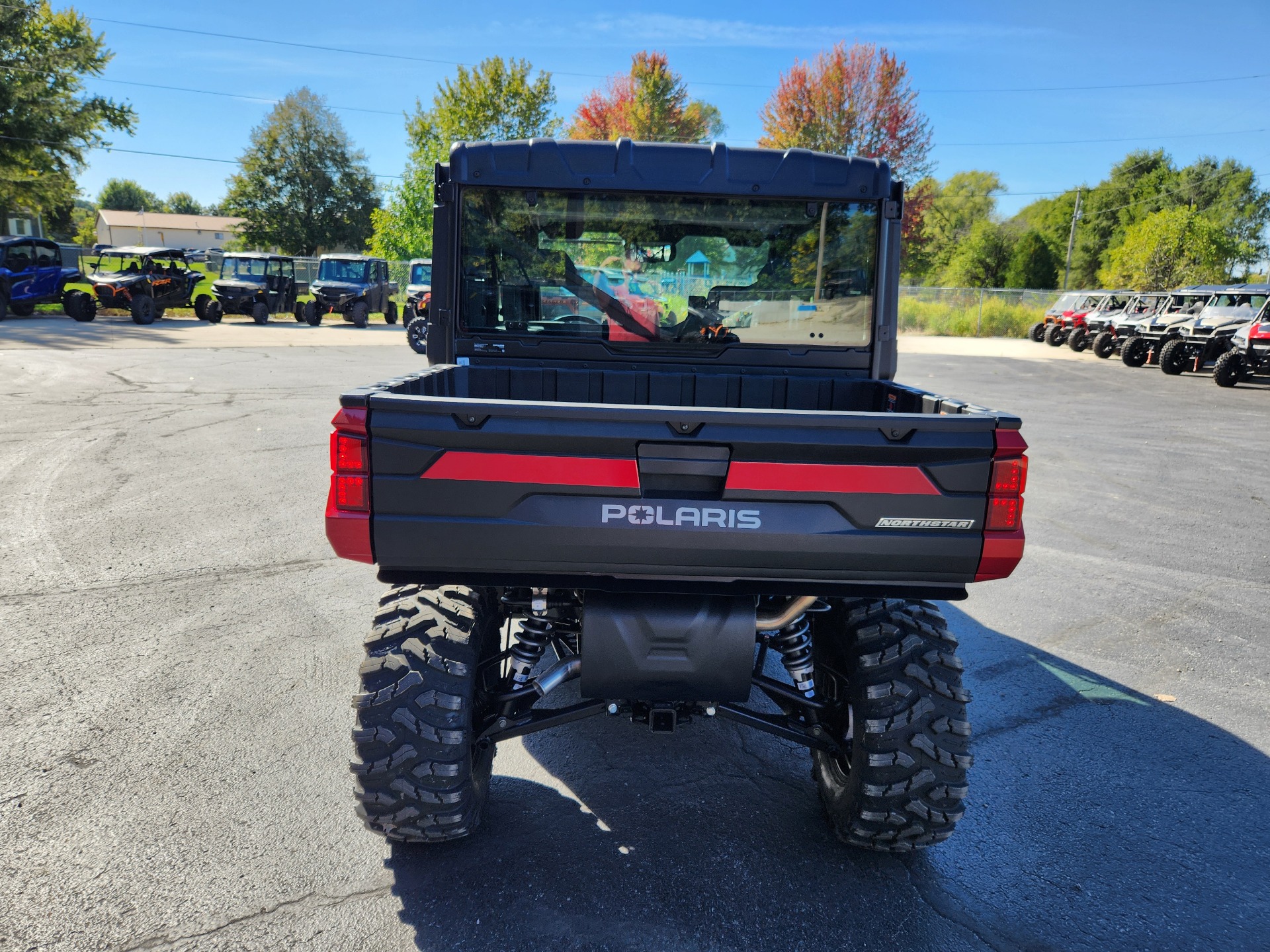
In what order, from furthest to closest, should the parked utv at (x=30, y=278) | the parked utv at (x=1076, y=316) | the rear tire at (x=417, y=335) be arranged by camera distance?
the parked utv at (x=1076, y=316) < the parked utv at (x=30, y=278) < the rear tire at (x=417, y=335)

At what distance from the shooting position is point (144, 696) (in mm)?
3908

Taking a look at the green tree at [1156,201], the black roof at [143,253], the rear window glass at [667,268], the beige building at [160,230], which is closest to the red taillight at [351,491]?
the rear window glass at [667,268]

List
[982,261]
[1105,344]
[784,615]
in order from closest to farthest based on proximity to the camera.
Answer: [784,615] → [1105,344] → [982,261]

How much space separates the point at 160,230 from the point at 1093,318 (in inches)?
3749

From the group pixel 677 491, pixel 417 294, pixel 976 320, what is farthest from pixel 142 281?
pixel 976 320

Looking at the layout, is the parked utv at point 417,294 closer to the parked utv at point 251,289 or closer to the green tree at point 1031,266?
the parked utv at point 251,289

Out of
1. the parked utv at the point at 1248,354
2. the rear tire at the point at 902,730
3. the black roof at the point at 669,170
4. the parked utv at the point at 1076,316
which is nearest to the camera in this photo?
the rear tire at the point at 902,730

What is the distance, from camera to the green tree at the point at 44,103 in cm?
3094

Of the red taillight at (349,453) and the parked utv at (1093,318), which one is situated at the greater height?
the parked utv at (1093,318)

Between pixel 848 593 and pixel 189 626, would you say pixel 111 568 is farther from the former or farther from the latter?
pixel 848 593

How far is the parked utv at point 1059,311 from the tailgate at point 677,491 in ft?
105

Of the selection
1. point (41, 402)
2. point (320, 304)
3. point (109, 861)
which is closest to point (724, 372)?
point (109, 861)

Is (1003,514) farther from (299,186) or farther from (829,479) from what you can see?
(299,186)

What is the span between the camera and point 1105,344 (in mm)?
26266
